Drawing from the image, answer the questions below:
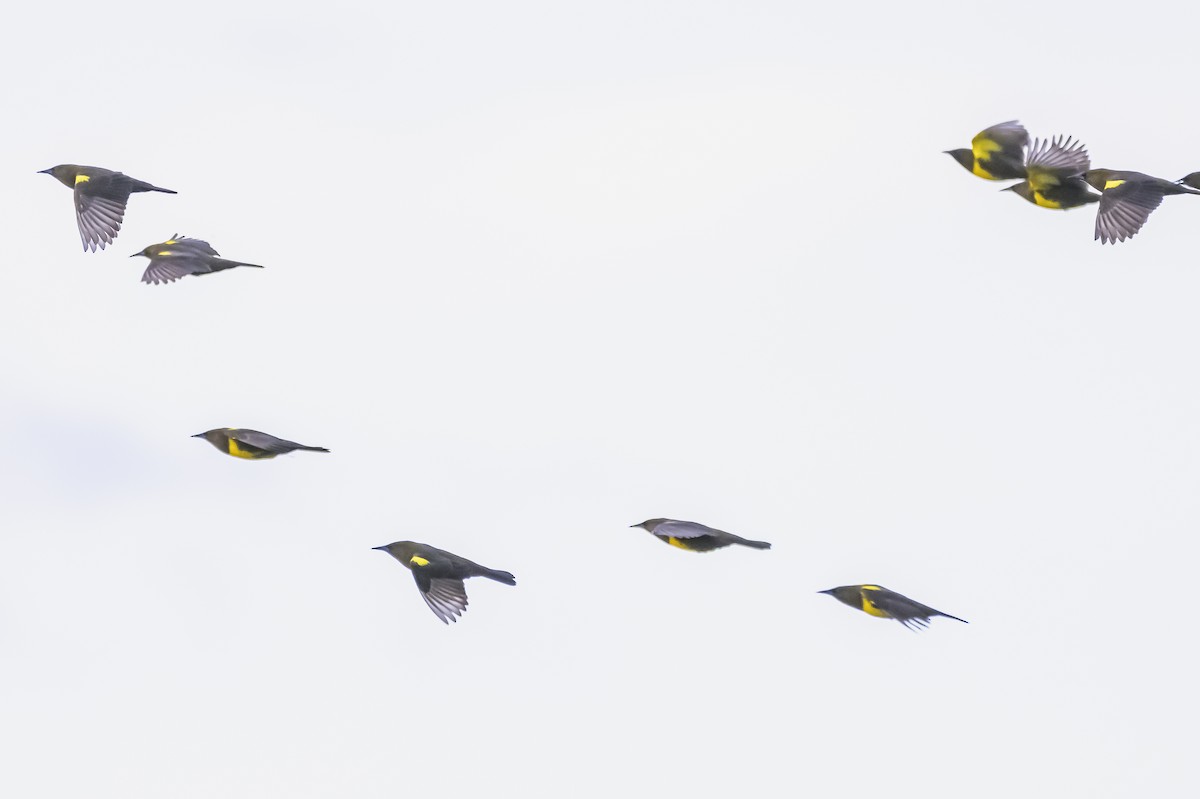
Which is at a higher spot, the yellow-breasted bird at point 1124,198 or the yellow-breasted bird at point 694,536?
the yellow-breasted bird at point 1124,198

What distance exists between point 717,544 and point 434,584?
4.89 m

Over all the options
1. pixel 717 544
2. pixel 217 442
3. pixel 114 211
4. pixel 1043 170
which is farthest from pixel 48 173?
pixel 1043 170

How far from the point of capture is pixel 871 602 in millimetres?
40000

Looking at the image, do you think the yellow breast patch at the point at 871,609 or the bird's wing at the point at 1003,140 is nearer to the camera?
the bird's wing at the point at 1003,140

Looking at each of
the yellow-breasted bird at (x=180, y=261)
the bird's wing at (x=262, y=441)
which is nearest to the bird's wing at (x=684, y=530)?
the bird's wing at (x=262, y=441)

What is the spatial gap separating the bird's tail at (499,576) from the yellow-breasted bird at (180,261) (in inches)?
260

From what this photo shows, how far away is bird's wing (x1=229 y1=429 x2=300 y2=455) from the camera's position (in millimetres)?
39938

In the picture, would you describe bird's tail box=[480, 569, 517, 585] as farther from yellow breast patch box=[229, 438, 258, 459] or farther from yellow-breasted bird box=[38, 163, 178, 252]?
yellow-breasted bird box=[38, 163, 178, 252]

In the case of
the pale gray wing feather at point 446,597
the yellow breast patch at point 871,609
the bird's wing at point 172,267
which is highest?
the bird's wing at point 172,267

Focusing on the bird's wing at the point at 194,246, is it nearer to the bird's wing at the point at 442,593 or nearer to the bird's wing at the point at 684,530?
the bird's wing at the point at 442,593

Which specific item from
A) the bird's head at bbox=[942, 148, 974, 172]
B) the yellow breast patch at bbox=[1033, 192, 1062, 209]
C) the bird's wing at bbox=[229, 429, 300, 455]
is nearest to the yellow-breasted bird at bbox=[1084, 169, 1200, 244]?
the yellow breast patch at bbox=[1033, 192, 1062, 209]

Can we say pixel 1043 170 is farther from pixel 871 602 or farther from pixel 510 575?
pixel 510 575

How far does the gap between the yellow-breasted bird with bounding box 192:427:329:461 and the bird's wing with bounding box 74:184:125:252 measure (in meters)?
4.39

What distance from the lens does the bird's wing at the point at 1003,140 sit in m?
38.5
